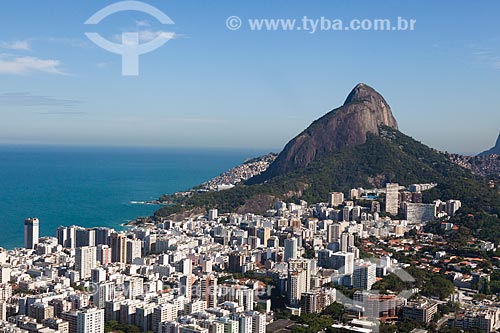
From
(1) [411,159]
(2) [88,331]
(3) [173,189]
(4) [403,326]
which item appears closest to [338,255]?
(4) [403,326]

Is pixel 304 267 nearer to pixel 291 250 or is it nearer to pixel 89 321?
pixel 291 250

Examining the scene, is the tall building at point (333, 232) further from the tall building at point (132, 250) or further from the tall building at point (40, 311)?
the tall building at point (40, 311)

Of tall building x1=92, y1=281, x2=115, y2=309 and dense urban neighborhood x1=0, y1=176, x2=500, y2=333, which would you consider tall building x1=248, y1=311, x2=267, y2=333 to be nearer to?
dense urban neighborhood x1=0, y1=176, x2=500, y2=333

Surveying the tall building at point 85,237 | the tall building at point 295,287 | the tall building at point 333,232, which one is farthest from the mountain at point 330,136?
the tall building at point 295,287

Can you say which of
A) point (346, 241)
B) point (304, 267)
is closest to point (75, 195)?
point (346, 241)

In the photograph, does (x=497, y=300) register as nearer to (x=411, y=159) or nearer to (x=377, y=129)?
(x=411, y=159)

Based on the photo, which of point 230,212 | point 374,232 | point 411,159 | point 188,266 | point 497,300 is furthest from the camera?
point 411,159
